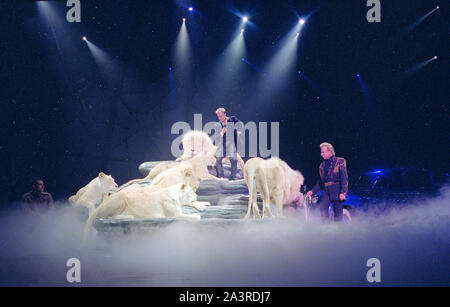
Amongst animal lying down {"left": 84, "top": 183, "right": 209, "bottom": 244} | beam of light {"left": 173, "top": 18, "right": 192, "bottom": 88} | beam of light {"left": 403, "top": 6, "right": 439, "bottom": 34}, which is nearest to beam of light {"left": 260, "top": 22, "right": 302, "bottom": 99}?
beam of light {"left": 173, "top": 18, "right": 192, "bottom": 88}

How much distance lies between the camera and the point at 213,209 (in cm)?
555

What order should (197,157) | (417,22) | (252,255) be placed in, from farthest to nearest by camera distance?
(417,22), (197,157), (252,255)

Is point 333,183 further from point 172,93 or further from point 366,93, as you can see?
point 172,93

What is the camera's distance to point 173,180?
5.69 metres

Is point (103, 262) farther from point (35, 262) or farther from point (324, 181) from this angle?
point (324, 181)

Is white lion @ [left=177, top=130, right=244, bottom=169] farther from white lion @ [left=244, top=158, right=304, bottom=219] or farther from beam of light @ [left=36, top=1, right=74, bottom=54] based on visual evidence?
beam of light @ [left=36, top=1, right=74, bottom=54]

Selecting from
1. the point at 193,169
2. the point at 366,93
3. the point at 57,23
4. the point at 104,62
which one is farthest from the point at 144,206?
the point at 366,93

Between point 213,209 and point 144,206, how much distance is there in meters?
1.00

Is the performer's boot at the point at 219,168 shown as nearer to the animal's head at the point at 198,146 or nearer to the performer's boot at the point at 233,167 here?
the animal's head at the point at 198,146

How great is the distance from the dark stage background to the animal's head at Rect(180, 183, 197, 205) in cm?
285

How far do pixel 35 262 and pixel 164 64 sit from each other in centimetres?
463

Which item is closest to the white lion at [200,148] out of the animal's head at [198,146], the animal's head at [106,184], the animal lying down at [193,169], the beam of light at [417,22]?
the animal's head at [198,146]

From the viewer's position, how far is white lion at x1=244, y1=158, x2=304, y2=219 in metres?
5.35
